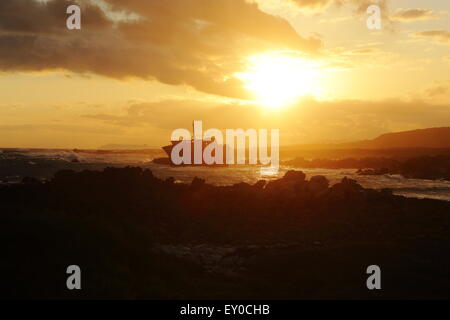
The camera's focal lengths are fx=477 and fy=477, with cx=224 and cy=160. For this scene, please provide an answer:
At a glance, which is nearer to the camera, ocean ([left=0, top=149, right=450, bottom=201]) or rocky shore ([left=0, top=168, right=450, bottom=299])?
rocky shore ([left=0, top=168, right=450, bottom=299])

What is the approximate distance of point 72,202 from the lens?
2470 cm

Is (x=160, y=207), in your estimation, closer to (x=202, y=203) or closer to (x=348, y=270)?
(x=202, y=203)

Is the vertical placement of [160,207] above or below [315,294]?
above

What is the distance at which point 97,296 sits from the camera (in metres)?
12.2

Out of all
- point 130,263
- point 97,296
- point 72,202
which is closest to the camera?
point 97,296

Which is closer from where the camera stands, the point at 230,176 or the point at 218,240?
the point at 218,240

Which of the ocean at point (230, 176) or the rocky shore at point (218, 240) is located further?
the ocean at point (230, 176)

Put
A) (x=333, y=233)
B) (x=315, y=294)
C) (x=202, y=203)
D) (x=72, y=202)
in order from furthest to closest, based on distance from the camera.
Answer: (x=202, y=203) → (x=72, y=202) → (x=333, y=233) → (x=315, y=294)
